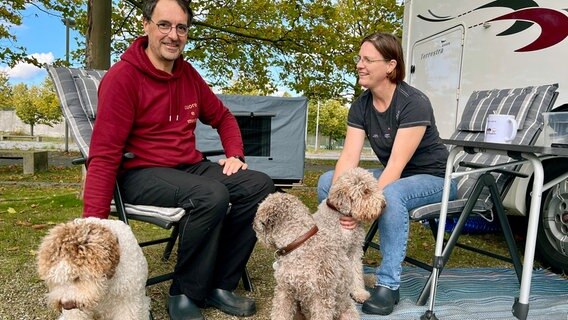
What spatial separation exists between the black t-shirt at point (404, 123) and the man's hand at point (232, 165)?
95 cm

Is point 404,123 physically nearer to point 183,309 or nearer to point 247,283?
point 247,283

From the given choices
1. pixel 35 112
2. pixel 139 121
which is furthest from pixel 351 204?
pixel 35 112

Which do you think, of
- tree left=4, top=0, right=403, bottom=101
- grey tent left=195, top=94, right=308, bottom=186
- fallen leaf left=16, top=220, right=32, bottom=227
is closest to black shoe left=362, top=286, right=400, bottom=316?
fallen leaf left=16, top=220, right=32, bottom=227

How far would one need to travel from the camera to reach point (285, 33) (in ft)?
32.0

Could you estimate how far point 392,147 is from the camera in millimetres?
3098

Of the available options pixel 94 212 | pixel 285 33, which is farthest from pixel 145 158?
pixel 285 33

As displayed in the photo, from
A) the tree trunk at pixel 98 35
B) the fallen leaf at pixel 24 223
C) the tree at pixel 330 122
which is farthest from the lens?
the tree at pixel 330 122

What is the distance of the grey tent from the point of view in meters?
8.81

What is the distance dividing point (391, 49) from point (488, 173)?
1.02 metres

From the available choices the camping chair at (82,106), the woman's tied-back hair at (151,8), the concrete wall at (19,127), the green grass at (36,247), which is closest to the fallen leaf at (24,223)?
the green grass at (36,247)

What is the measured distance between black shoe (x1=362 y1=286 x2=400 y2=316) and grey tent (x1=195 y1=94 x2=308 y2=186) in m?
6.08

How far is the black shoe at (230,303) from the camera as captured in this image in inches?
108

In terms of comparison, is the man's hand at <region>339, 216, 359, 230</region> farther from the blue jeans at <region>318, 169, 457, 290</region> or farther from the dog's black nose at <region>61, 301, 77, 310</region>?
the dog's black nose at <region>61, 301, 77, 310</region>

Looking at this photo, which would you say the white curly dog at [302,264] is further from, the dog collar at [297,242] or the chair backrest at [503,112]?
the chair backrest at [503,112]
